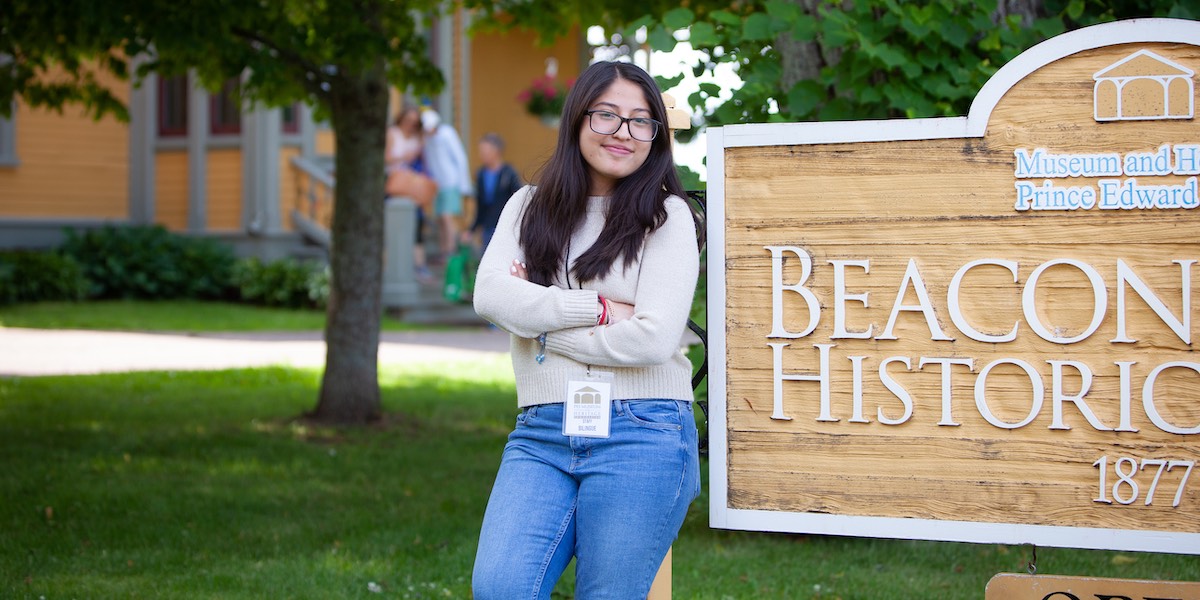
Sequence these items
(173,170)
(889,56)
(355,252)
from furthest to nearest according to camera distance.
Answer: (173,170) → (355,252) → (889,56)

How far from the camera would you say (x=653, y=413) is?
2.60 metres

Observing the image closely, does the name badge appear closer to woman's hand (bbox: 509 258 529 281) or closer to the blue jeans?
the blue jeans

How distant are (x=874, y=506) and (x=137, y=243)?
12794 mm

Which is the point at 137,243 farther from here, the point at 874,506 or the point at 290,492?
the point at 874,506

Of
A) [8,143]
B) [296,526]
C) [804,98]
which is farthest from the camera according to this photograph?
[8,143]

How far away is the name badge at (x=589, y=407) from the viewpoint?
2532 millimetres

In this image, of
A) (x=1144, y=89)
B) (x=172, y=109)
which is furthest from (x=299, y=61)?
(x=172, y=109)

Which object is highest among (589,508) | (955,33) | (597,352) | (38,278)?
(955,33)

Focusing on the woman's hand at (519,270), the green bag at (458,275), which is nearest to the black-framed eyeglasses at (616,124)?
the woman's hand at (519,270)

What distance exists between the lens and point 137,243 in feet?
45.9

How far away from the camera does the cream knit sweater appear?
2531 mm

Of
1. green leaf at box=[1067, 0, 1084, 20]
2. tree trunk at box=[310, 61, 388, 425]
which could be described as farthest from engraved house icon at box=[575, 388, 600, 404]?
tree trunk at box=[310, 61, 388, 425]

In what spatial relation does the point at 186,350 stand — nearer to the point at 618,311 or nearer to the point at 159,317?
the point at 159,317

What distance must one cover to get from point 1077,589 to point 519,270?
4.52ft
